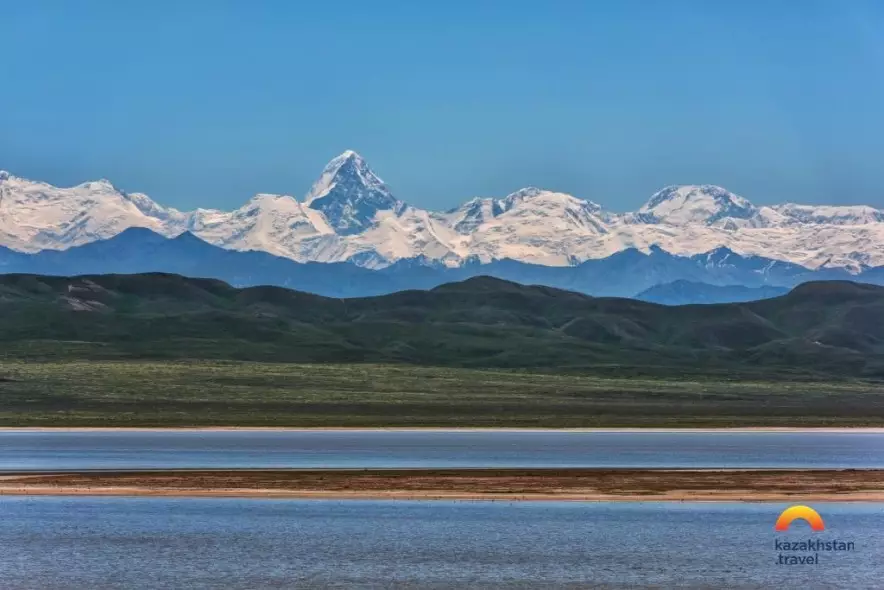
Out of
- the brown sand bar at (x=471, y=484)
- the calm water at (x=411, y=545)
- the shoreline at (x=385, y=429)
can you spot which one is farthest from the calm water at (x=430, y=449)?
the calm water at (x=411, y=545)

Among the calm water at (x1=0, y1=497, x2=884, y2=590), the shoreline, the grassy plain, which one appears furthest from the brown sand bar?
the grassy plain

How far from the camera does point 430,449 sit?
8412 centimetres

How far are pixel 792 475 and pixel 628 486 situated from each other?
8.98 meters

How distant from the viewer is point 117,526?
50375mm

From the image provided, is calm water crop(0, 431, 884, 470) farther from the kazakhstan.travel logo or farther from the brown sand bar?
the kazakhstan.travel logo

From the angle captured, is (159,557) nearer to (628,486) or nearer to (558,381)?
(628,486)

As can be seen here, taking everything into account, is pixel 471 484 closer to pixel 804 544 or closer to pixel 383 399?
pixel 804 544

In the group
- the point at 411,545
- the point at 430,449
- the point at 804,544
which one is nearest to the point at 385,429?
the point at 430,449

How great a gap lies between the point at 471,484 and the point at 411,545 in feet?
47.1

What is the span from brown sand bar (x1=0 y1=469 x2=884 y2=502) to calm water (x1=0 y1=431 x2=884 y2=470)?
17.8 feet

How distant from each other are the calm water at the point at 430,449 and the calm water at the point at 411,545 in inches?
590

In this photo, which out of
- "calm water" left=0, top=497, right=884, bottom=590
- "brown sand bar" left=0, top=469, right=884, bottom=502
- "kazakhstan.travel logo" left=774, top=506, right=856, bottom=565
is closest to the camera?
"calm water" left=0, top=497, right=884, bottom=590

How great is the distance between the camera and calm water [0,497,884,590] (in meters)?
41.5

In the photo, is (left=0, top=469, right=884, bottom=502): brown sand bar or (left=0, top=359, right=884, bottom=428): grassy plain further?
(left=0, top=359, right=884, bottom=428): grassy plain
